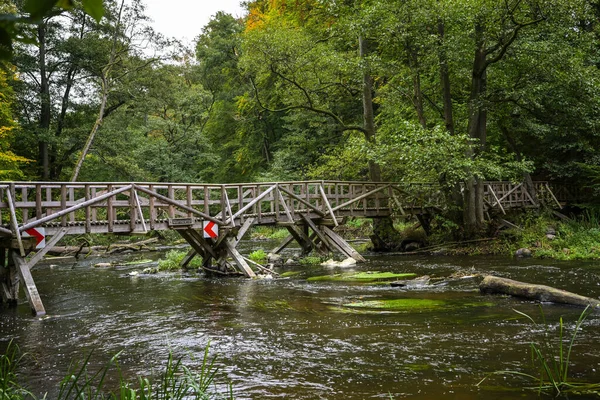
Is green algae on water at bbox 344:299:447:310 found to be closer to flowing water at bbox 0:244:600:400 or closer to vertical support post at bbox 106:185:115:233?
flowing water at bbox 0:244:600:400

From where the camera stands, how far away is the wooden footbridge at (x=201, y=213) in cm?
1023

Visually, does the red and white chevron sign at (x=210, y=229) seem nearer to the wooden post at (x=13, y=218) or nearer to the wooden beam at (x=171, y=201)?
the wooden beam at (x=171, y=201)

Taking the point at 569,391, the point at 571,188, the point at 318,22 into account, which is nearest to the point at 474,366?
the point at 569,391

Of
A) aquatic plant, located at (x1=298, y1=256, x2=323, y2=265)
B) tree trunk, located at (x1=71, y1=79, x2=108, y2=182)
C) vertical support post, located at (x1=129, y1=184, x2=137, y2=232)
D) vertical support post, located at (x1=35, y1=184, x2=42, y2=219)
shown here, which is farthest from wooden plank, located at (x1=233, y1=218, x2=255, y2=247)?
tree trunk, located at (x1=71, y1=79, x2=108, y2=182)

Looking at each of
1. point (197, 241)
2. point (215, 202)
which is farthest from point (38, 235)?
point (197, 241)

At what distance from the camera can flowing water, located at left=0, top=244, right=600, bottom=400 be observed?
16.0 feet

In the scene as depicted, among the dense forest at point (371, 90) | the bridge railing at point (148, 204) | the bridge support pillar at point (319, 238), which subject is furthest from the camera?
the bridge support pillar at point (319, 238)

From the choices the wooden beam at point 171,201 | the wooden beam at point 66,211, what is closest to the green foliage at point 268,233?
the wooden beam at point 171,201

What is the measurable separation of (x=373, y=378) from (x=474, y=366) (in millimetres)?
1087

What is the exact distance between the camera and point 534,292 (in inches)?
328

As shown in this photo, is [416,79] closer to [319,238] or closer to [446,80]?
[446,80]

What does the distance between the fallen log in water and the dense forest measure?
635cm

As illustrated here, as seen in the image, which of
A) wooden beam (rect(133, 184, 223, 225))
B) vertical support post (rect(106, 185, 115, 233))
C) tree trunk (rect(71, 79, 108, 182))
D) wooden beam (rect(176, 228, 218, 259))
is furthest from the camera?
tree trunk (rect(71, 79, 108, 182))

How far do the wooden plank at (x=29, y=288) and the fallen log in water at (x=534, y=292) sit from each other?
8.32 metres
